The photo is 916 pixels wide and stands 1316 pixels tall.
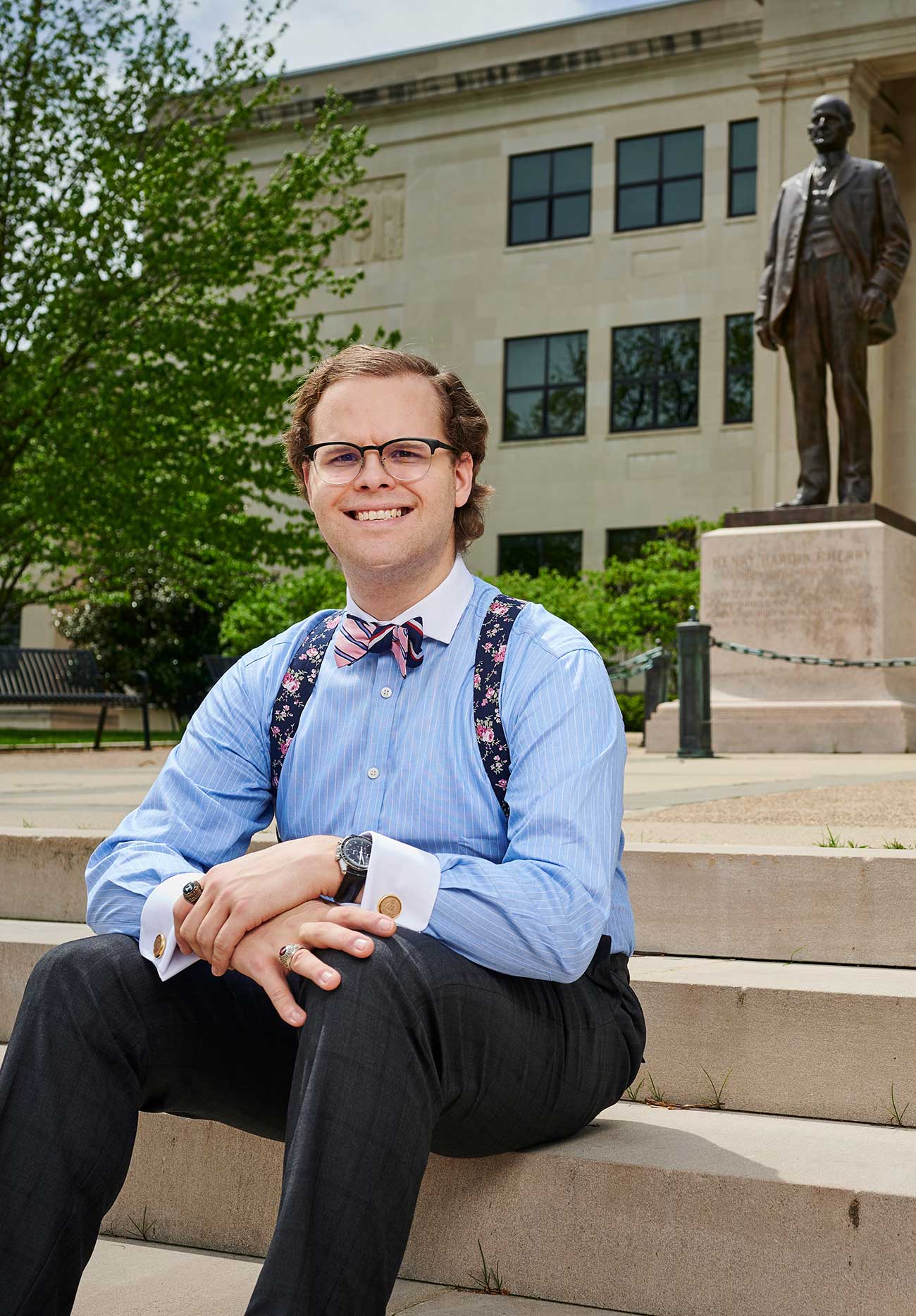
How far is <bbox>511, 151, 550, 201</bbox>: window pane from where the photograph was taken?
2966cm

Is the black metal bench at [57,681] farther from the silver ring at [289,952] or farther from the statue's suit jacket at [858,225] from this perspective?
the silver ring at [289,952]

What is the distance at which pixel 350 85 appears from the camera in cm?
3102

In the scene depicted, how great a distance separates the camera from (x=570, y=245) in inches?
1150

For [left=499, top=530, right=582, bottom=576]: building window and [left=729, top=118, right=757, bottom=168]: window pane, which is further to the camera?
[left=499, top=530, right=582, bottom=576]: building window

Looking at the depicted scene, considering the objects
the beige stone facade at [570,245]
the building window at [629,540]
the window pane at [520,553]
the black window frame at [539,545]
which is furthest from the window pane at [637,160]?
the window pane at [520,553]

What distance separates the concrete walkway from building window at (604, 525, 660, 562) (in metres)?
16.3

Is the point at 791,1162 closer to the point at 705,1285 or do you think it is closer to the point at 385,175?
the point at 705,1285

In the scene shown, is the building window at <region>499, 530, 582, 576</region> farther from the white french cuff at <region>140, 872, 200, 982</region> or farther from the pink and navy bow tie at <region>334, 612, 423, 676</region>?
the white french cuff at <region>140, 872, 200, 982</region>

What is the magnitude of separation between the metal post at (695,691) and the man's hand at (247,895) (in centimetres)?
874

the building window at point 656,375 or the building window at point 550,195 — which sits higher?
the building window at point 550,195

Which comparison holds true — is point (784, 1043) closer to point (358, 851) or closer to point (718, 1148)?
point (718, 1148)

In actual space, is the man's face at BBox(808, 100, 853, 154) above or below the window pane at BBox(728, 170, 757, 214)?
below

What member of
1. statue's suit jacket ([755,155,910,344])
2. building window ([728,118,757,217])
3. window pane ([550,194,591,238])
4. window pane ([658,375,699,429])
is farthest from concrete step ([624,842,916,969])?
window pane ([550,194,591,238])

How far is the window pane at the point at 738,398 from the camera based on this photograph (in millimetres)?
27719
